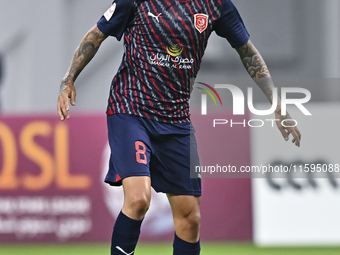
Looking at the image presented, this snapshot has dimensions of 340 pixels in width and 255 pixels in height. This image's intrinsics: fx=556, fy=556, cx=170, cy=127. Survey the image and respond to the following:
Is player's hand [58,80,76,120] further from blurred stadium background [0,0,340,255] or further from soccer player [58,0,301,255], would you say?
blurred stadium background [0,0,340,255]

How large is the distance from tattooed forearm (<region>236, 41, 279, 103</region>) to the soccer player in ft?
1.04

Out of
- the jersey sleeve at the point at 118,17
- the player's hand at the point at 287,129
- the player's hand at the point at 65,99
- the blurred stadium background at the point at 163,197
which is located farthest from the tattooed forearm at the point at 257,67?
the blurred stadium background at the point at 163,197

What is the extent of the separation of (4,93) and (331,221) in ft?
15.2

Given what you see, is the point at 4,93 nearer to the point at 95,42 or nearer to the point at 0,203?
the point at 0,203

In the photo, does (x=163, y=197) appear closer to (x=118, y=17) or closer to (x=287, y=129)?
(x=287, y=129)

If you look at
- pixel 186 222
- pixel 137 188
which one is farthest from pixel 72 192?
pixel 137 188

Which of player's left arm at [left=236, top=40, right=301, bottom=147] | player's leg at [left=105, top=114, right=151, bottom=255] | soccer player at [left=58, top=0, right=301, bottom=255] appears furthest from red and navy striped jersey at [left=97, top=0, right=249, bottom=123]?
player's left arm at [left=236, top=40, right=301, bottom=147]

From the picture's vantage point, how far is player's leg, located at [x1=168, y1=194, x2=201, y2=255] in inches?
114

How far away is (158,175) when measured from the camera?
286cm

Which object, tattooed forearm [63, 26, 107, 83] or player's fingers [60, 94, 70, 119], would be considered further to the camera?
tattooed forearm [63, 26, 107, 83]

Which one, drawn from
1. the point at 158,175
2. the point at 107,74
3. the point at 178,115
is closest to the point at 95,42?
the point at 178,115

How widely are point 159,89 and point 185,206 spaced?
623mm

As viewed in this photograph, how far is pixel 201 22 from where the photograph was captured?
290 centimetres

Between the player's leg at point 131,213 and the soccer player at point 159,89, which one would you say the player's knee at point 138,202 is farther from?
the soccer player at point 159,89
